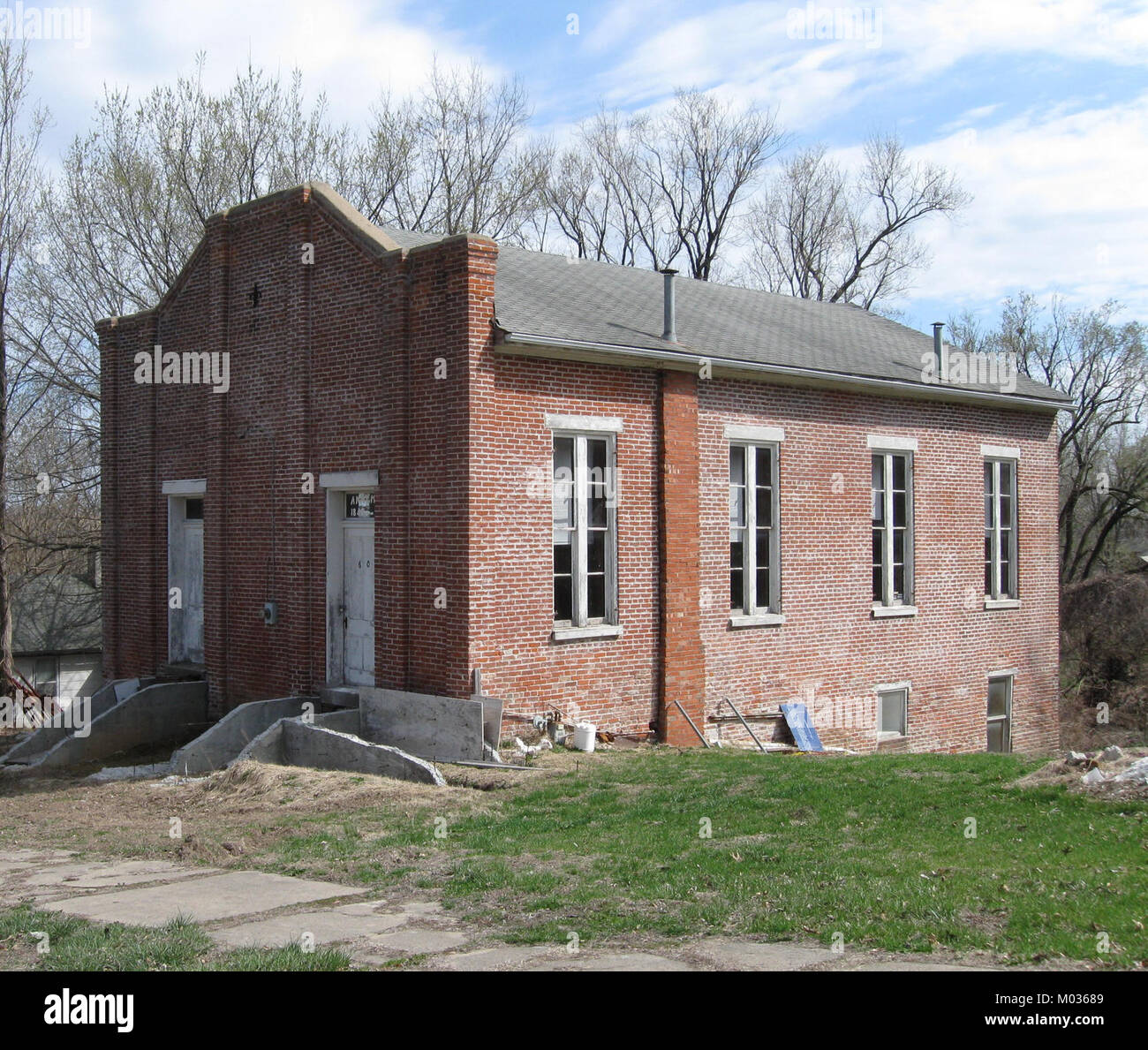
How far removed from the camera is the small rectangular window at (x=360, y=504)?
49.7 ft

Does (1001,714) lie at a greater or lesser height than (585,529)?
lesser

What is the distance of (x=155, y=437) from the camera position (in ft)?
61.9

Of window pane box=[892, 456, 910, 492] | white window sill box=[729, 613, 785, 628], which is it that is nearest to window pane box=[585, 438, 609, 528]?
white window sill box=[729, 613, 785, 628]

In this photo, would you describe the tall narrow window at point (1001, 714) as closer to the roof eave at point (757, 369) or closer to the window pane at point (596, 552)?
the roof eave at point (757, 369)

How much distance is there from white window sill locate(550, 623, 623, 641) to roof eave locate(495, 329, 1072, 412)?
326 centimetres

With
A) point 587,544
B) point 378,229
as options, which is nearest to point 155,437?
point 378,229

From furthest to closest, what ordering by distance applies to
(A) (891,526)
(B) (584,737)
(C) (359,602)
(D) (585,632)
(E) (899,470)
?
1. (E) (899,470)
2. (A) (891,526)
3. (C) (359,602)
4. (D) (585,632)
5. (B) (584,737)

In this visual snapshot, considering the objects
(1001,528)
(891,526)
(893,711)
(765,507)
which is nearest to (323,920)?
(765,507)

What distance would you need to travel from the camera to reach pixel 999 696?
2072 cm

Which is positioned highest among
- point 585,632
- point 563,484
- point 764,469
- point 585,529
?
point 764,469

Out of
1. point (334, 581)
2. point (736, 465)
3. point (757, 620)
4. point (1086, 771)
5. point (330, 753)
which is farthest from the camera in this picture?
point (736, 465)

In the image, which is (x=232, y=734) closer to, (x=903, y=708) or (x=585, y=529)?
(x=585, y=529)

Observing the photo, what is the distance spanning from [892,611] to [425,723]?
838 cm

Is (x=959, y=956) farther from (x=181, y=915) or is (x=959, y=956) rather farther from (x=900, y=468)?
(x=900, y=468)
